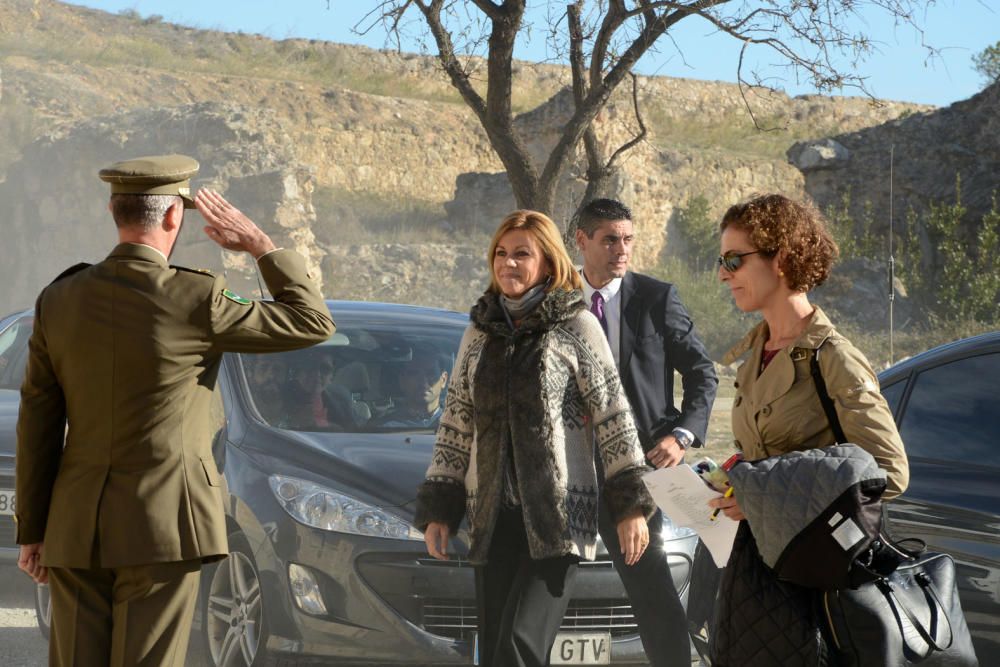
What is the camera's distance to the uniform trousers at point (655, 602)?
4.79 meters

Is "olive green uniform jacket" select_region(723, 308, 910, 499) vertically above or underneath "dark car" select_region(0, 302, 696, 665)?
above

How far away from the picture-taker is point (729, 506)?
328 centimetres

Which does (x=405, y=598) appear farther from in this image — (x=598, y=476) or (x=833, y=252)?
(x=833, y=252)

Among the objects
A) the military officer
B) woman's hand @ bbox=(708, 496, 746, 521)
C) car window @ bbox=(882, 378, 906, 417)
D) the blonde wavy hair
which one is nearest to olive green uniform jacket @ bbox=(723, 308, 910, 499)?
woman's hand @ bbox=(708, 496, 746, 521)

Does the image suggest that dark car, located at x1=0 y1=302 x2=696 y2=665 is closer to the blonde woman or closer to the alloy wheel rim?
the alloy wheel rim

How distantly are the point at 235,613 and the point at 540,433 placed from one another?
1.90 metres

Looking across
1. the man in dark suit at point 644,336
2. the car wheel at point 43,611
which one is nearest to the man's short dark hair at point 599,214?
the man in dark suit at point 644,336

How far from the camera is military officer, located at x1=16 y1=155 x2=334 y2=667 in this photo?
3.36m

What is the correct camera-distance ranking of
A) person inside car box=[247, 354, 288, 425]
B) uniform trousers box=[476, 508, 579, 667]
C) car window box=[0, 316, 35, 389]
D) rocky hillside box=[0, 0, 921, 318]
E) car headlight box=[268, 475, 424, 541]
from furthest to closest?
rocky hillside box=[0, 0, 921, 318], car window box=[0, 316, 35, 389], person inside car box=[247, 354, 288, 425], car headlight box=[268, 475, 424, 541], uniform trousers box=[476, 508, 579, 667]

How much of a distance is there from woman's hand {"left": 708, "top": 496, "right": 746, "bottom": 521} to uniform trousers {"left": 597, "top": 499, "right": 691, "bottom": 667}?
1.50m

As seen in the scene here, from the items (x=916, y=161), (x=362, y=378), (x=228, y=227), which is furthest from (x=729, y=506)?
(x=916, y=161)

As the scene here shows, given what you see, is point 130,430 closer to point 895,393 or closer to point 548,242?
point 548,242

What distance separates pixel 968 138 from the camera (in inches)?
1281

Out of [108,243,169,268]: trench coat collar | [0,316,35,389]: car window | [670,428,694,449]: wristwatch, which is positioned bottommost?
[0,316,35,389]: car window
